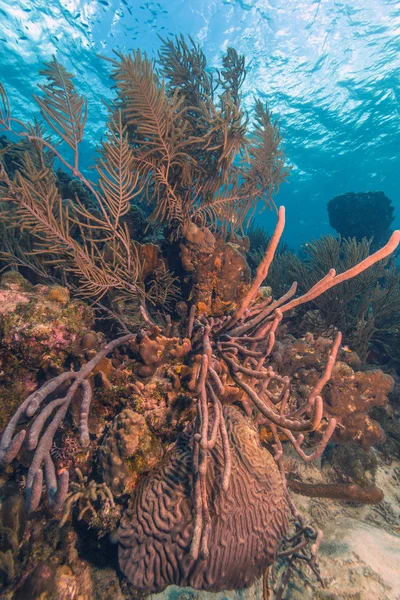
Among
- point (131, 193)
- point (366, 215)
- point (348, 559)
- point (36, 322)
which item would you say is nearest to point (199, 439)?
point (348, 559)

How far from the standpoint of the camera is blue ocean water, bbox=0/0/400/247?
1327cm

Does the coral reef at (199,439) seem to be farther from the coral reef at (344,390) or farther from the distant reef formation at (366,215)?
the distant reef formation at (366,215)

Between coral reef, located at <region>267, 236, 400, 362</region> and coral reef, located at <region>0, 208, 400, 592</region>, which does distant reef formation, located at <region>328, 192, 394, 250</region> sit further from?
coral reef, located at <region>0, 208, 400, 592</region>

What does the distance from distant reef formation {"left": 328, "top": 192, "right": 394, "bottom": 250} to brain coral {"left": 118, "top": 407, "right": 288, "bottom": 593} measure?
48.0 feet

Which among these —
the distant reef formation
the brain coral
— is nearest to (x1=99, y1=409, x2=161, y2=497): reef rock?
the brain coral

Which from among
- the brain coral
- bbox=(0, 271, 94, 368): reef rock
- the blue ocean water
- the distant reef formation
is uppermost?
the blue ocean water

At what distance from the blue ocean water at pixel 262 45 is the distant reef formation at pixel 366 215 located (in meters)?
6.66

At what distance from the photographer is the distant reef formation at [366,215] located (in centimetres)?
1362

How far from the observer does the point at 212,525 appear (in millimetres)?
1886

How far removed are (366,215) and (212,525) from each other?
15.8 m

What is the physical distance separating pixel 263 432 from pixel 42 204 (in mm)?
3586

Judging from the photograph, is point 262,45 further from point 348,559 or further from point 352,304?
point 348,559

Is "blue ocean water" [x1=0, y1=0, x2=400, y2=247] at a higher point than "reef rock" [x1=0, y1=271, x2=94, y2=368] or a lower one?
higher

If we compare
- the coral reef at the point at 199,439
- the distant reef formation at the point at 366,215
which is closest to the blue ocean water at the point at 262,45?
the distant reef formation at the point at 366,215
